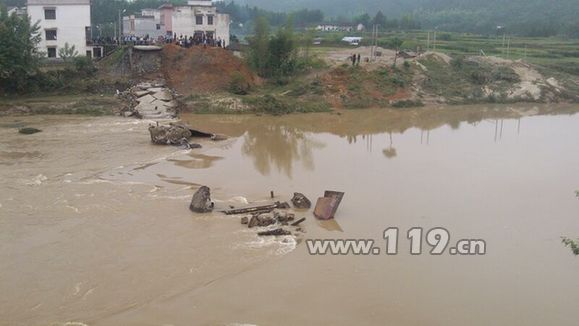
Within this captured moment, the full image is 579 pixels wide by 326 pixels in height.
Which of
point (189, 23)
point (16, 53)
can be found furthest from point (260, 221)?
point (189, 23)

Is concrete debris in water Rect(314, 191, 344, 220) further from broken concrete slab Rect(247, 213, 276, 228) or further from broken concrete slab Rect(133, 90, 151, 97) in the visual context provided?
broken concrete slab Rect(133, 90, 151, 97)

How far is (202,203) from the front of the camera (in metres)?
15.6

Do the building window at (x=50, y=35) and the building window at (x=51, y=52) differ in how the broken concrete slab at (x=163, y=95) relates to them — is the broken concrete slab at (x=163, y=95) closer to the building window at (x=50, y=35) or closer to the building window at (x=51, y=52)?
the building window at (x=51, y=52)

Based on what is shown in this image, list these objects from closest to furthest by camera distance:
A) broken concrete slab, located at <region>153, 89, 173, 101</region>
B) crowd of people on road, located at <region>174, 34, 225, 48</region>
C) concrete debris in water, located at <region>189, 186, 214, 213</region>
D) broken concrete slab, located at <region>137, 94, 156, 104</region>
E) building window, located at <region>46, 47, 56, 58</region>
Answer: concrete debris in water, located at <region>189, 186, 214, 213</region>, broken concrete slab, located at <region>137, 94, 156, 104</region>, broken concrete slab, located at <region>153, 89, 173, 101</region>, building window, located at <region>46, 47, 56, 58</region>, crowd of people on road, located at <region>174, 34, 225, 48</region>

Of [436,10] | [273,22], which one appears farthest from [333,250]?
[436,10]

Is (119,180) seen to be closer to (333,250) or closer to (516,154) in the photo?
(333,250)

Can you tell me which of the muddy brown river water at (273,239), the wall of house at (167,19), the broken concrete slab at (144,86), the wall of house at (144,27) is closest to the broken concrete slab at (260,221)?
the muddy brown river water at (273,239)

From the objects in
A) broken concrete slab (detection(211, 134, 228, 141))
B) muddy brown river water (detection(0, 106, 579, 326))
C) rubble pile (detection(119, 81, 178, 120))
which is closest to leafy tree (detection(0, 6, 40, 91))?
rubble pile (detection(119, 81, 178, 120))

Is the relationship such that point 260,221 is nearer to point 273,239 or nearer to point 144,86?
point 273,239

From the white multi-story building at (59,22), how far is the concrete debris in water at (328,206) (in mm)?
28118

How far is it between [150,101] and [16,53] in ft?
23.3

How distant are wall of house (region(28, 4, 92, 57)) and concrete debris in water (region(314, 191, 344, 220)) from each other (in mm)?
28299

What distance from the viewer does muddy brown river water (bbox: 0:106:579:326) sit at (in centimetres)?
1091

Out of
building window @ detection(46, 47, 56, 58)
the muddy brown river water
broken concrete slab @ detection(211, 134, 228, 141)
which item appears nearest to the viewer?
the muddy brown river water
